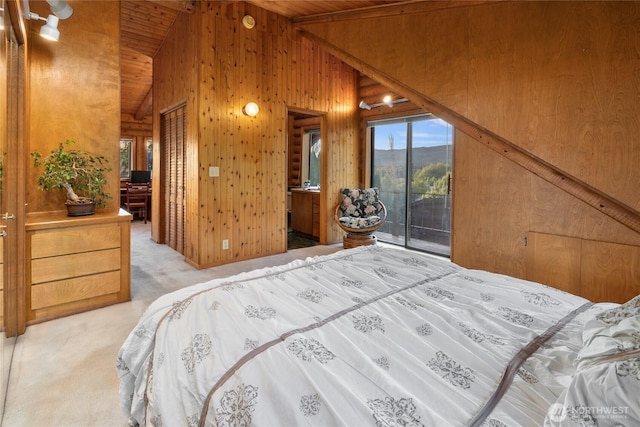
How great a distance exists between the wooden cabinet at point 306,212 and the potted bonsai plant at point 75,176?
11.1 ft

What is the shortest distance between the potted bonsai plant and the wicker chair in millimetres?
3071

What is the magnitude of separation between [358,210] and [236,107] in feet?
7.67

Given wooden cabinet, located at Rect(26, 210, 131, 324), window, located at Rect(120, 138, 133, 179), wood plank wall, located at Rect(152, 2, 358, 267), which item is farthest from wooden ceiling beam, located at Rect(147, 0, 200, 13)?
window, located at Rect(120, 138, 133, 179)

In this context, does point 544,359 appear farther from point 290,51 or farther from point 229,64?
point 290,51

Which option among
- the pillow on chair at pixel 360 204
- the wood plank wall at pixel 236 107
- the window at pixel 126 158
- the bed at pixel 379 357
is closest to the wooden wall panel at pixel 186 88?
the wood plank wall at pixel 236 107

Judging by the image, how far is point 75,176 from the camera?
2879 mm

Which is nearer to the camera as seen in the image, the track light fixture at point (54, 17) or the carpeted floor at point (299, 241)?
the track light fixture at point (54, 17)

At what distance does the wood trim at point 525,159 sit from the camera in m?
2.37

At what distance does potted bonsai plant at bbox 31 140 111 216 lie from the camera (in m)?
2.81

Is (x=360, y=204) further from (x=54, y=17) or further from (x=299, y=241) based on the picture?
(x=54, y=17)

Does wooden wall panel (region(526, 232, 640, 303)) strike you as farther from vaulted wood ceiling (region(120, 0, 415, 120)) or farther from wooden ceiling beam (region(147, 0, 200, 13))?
wooden ceiling beam (region(147, 0, 200, 13))

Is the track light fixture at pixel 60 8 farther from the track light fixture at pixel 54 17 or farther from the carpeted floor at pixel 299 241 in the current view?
the carpeted floor at pixel 299 241

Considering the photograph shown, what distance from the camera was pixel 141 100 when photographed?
7930mm

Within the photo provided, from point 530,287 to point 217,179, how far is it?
349cm
